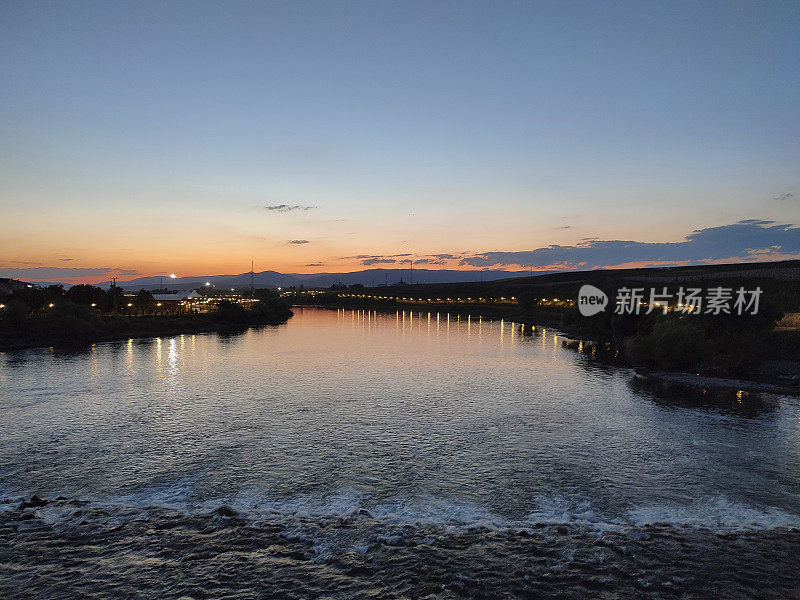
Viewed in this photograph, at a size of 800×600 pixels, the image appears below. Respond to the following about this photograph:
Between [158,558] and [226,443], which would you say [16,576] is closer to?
[158,558]

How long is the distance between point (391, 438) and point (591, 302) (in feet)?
237

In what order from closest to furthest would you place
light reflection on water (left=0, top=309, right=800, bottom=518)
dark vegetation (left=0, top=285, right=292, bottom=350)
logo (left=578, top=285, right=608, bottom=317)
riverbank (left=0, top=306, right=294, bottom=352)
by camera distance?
light reflection on water (left=0, top=309, right=800, bottom=518)
riverbank (left=0, top=306, right=294, bottom=352)
dark vegetation (left=0, top=285, right=292, bottom=350)
logo (left=578, top=285, right=608, bottom=317)

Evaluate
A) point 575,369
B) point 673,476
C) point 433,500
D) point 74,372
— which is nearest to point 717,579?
point 673,476

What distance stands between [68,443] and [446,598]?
1020 inches

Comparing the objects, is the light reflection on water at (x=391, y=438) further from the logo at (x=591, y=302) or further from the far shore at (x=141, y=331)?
the logo at (x=591, y=302)

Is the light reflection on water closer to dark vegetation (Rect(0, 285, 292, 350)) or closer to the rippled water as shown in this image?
the rippled water

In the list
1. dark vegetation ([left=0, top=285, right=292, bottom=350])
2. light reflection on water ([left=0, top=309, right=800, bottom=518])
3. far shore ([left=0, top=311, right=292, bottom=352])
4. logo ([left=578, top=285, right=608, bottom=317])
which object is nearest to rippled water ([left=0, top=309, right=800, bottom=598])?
light reflection on water ([left=0, top=309, right=800, bottom=518])

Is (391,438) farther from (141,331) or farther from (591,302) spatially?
(141,331)

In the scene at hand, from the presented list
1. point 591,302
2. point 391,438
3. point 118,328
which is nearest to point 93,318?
point 118,328

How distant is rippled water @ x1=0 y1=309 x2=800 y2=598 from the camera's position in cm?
1661

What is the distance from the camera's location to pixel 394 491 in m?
22.9

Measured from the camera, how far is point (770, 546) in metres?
18.3

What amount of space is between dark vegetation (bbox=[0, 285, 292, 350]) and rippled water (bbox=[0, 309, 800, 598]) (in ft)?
122

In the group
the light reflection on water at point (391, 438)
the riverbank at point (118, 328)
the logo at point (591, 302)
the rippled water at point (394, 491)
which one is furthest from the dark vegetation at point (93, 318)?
the logo at point (591, 302)
